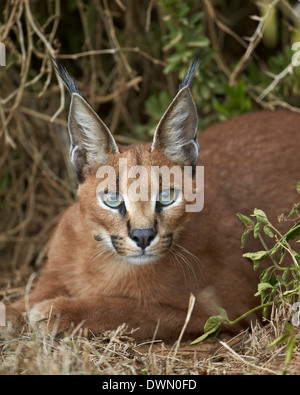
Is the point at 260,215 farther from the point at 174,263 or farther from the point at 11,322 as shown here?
the point at 11,322

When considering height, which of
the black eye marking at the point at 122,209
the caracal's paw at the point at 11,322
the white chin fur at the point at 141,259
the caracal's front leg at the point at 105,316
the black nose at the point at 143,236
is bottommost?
the caracal's paw at the point at 11,322

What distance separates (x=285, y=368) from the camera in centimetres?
279

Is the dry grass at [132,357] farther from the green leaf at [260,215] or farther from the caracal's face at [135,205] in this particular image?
the green leaf at [260,215]

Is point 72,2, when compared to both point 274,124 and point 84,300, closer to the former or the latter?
point 274,124

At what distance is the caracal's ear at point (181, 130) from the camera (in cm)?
319

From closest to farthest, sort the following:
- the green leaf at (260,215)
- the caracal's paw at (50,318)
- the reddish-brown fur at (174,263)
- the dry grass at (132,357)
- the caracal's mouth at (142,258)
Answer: the dry grass at (132,357), the green leaf at (260,215), the caracal's mouth at (142,258), the caracal's paw at (50,318), the reddish-brown fur at (174,263)

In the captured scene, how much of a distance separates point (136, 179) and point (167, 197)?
0.60 feet

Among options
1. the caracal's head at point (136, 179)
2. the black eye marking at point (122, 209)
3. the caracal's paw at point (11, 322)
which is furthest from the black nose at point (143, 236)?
the caracal's paw at point (11, 322)

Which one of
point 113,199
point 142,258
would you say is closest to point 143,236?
point 142,258

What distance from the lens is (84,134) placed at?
10.9ft

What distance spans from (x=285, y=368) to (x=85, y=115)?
1.53 metres

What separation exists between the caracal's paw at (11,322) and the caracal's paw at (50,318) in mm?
84

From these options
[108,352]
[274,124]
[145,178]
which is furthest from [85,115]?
[274,124]
